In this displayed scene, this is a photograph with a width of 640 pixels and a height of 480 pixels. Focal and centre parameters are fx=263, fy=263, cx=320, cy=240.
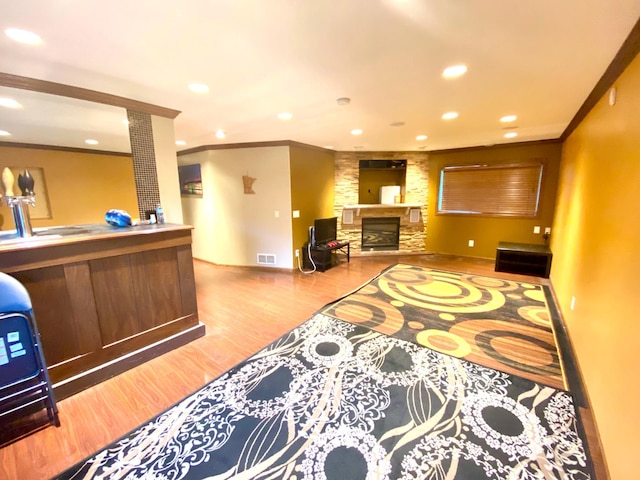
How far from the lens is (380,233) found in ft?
20.8

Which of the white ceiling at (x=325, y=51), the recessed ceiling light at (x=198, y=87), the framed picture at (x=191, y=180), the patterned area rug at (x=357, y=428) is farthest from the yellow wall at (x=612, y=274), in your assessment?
the framed picture at (x=191, y=180)

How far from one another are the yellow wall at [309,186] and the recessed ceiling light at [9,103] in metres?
3.21

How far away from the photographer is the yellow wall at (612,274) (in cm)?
132

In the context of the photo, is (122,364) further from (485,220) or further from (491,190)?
(491,190)

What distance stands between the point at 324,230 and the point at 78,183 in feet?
12.1

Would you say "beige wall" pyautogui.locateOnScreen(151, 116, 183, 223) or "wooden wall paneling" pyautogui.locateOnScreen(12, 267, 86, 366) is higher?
"beige wall" pyautogui.locateOnScreen(151, 116, 183, 223)

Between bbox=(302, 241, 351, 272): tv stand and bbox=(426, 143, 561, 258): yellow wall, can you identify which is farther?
bbox=(302, 241, 351, 272): tv stand

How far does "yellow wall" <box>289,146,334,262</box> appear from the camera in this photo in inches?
190

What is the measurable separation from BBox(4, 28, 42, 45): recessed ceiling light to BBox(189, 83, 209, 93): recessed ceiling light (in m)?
0.87

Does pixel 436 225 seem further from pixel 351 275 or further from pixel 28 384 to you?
pixel 28 384

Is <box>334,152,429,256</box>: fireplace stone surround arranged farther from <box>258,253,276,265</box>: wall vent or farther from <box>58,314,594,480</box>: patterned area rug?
<box>58,314,594,480</box>: patterned area rug

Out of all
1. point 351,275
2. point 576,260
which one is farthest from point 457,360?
point 351,275

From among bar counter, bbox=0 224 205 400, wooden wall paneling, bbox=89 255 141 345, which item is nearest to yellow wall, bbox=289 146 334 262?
bar counter, bbox=0 224 205 400

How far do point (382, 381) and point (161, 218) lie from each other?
262cm
